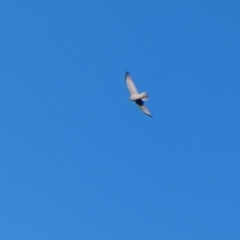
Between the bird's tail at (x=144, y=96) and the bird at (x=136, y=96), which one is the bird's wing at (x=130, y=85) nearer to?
the bird at (x=136, y=96)

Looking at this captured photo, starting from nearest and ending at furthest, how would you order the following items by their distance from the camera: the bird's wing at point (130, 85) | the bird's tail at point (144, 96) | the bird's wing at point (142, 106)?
1. the bird's tail at point (144, 96)
2. the bird's wing at point (142, 106)
3. the bird's wing at point (130, 85)

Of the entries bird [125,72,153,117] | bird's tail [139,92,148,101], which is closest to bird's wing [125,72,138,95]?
bird [125,72,153,117]

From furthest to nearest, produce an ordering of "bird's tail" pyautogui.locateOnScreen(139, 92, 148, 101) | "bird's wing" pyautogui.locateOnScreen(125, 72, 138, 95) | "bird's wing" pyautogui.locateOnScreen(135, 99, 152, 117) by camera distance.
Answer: "bird's wing" pyautogui.locateOnScreen(125, 72, 138, 95)
"bird's wing" pyautogui.locateOnScreen(135, 99, 152, 117)
"bird's tail" pyautogui.locateOnScreen(139, 92, 148, 101)

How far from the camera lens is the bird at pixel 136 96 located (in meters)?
37.0

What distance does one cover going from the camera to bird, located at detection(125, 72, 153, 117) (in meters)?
37.0

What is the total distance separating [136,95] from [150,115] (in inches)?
64.7

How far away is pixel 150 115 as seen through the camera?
37.0m

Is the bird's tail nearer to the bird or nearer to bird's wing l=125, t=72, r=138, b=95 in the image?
the bird

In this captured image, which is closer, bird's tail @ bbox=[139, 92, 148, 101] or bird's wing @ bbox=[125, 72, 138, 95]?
bird's tail @ bbox=[139, 92, 148, 101]

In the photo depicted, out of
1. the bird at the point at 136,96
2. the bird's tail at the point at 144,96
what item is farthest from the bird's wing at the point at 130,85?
the bird's tail at the point at 144,96

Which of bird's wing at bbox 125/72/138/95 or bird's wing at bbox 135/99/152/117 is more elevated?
bird's wing at bbox 125/72/138/95

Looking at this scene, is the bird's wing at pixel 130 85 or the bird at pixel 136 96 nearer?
the bird at pixel 136 96

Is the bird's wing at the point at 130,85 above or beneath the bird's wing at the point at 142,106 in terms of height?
above

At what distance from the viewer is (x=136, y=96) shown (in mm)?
37750
